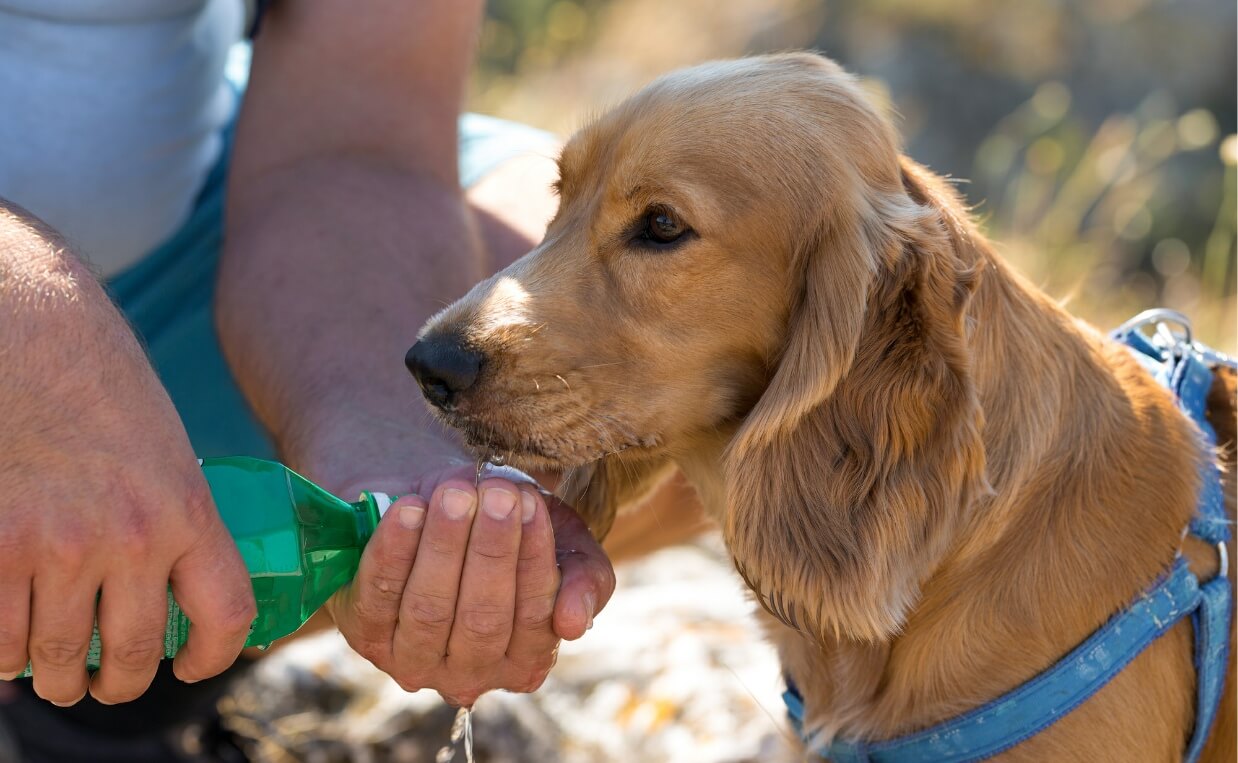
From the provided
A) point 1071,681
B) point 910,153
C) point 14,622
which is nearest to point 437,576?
point 14,622

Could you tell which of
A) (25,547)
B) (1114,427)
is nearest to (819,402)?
(1114,427)

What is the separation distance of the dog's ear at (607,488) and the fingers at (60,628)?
3.66ft

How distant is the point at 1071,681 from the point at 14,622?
5.65ft

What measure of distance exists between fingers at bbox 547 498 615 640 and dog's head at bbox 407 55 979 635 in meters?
0.18

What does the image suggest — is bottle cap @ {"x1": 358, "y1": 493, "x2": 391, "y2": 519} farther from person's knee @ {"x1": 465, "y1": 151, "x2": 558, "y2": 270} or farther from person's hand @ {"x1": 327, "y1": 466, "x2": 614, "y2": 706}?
person's knee @ {"x1": 465, "y1": 151, "x2": 558, "y2": 270}

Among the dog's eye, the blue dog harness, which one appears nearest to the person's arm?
the dog's eye

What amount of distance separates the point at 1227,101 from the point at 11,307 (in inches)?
465

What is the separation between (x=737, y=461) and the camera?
228 centimetres

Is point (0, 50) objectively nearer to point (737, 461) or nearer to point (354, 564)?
point (354, 564)

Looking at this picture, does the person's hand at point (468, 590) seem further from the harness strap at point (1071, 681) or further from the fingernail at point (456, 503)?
the harness strap at point (1071, 681)

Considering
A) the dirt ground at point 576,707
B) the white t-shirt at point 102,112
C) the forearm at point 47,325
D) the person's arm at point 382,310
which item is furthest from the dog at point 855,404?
the white t-shirt at point 102,112

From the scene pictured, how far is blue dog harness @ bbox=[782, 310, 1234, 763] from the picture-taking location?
2.20 meters

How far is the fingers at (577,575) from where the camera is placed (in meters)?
2.20

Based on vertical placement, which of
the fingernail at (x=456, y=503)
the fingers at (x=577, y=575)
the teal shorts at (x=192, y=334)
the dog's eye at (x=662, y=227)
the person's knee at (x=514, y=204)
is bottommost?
the teal shorts at (x=192, y=334)
